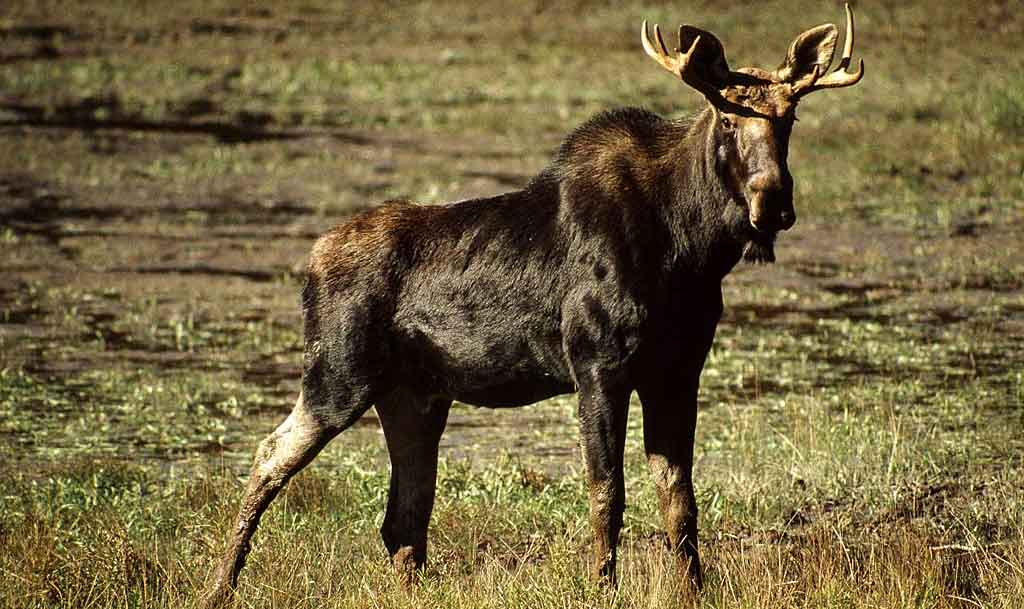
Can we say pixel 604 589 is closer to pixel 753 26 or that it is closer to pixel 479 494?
pixel 479 494

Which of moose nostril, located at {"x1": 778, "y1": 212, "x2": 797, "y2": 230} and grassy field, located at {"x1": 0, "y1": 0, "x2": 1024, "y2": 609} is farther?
grassy field, located at {"x1": 0, "y1": 0, "x2": 1024, "y2": 609}

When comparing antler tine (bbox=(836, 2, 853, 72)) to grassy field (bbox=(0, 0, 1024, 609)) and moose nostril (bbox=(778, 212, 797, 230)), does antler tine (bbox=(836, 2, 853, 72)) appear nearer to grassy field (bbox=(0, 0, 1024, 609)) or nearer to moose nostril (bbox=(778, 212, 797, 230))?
moose nostril (bbox=(778, 212, 797, 230))

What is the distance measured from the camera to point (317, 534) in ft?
28.0

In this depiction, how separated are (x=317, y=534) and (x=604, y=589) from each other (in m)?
1.90

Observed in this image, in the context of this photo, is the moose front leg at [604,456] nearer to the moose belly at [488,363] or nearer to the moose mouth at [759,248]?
the moose belly at [488,363]

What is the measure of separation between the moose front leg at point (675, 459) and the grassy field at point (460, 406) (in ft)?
0.64

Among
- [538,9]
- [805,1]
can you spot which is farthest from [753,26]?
[538,9]

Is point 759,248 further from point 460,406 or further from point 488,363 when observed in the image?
point 460,406

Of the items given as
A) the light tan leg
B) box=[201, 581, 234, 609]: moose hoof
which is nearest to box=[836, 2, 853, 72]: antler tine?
the light tan leg

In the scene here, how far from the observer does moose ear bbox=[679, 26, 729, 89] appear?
7.12 m

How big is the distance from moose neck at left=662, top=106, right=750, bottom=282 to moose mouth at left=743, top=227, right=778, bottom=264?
3 cm

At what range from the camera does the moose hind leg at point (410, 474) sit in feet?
25.8

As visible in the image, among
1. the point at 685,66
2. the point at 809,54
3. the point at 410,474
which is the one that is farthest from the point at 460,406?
the point at 685,66

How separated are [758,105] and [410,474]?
7.56ft
